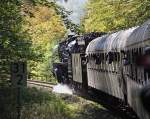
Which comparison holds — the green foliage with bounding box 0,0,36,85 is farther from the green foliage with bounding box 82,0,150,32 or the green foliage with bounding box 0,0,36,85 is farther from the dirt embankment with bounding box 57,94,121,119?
the green foliage with bounding box 82,0,150,32

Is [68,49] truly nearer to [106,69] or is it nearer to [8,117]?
[106,69]

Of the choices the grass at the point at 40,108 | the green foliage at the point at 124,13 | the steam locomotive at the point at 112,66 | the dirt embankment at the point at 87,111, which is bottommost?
the dirt embankment at the point at 87,111

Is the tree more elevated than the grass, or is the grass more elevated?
the tree

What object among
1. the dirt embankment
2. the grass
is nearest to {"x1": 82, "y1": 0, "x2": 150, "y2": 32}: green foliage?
the dirt embankment

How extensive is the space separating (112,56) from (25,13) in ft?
10.9

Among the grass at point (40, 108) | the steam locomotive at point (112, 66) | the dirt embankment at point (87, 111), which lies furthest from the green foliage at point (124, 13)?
the grass at point (40, 108)

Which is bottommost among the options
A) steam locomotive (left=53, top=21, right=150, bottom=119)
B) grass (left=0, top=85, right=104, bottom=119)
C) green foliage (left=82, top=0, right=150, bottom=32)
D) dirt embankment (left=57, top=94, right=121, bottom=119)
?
dirt embankment (left=57, top=94, right=121, bottom=119)

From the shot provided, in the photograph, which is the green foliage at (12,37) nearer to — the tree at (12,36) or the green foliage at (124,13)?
the tree at (12,36)

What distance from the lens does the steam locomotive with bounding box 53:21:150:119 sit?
344 inches

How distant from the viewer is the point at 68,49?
3158 centimetres

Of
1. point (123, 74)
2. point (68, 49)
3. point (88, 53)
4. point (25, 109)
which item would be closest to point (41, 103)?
point (25, 109)

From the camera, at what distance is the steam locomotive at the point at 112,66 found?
344 inches

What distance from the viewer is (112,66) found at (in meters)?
16.0

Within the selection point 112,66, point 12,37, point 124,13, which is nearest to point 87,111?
point 112,66
